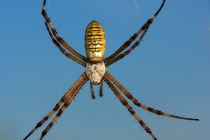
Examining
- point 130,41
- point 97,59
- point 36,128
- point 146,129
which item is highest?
point 130,41

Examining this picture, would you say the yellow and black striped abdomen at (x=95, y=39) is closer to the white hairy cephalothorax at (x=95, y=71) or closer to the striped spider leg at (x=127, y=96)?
the white hairy cephalothorax at (x=95, y=71)

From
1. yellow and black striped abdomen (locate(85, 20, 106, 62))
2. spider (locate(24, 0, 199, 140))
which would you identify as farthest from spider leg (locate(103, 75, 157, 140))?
yellow and black striped abdomen (locate(85, 20, 106, 62))

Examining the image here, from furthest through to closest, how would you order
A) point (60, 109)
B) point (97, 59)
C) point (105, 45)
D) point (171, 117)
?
point (60, 109)
point (171, 117)
point (97, 59)
point (105, 45)

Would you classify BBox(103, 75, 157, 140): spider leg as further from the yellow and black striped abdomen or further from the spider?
the yellow and black striped abdomen

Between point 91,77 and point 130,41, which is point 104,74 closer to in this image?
point 91,77

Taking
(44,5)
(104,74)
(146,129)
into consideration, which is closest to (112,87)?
(104,74)

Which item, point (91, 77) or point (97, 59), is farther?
point (91, 77)

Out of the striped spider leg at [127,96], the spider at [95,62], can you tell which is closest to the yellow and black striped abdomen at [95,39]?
the spider at [95,62]
